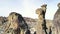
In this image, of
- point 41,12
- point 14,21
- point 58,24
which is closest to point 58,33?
point 58,24

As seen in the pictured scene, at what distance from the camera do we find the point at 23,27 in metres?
11.8

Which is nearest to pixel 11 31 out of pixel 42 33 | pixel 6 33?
pixel 6 33

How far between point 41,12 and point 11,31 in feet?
24.6

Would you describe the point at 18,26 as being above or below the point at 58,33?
above

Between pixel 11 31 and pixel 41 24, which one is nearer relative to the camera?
pixel 11 31

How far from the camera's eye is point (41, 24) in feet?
62.2

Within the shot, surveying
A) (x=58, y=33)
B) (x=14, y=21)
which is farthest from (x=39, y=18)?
(x=14, y=21)

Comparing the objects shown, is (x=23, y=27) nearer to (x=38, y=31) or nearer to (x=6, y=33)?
(x=6, y=33)

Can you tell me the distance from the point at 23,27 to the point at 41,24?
7254mm

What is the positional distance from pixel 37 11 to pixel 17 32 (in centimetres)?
723

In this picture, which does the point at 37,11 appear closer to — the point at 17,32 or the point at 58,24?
the point at 58,24

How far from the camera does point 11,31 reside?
11711 mm

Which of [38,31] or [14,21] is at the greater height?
[14,21]

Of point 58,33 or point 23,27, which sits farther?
point 58,33
